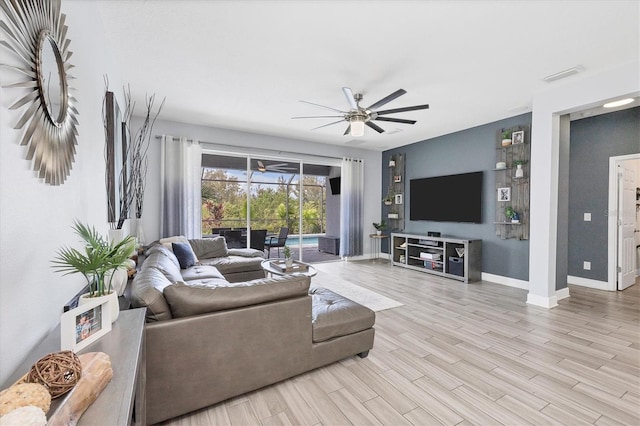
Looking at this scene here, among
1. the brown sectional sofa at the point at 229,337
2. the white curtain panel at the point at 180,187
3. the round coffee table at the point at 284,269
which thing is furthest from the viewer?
the white curtain panel at the point at 180,187

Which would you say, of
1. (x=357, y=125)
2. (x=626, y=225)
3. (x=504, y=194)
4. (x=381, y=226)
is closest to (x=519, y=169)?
(x=504, y=194)

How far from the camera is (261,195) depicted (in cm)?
599

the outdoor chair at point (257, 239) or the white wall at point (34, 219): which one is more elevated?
the white wall at point (34, 219)

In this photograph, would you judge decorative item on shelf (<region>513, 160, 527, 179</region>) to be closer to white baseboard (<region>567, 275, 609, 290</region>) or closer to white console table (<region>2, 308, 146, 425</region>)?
white baseboard (<region>567, 275, 609, 290</region>)

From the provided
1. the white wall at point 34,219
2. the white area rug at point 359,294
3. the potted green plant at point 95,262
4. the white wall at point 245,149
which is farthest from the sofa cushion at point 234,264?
the potted green plant at point 95,262

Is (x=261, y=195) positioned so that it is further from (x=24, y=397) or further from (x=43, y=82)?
(x=24, y=397)

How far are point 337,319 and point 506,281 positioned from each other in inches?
151

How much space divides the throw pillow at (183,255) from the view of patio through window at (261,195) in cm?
143

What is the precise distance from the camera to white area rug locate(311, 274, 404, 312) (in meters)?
3.70

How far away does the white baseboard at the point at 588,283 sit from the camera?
4406 mm

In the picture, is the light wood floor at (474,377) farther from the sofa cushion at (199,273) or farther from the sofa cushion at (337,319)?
the sofa cushion at (199,273)

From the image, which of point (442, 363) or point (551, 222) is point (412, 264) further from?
point (442, 363)

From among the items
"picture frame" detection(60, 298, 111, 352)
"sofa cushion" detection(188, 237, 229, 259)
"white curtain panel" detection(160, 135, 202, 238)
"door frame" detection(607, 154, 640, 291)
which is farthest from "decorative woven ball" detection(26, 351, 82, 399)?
"door frame" detection(607, 154, 640, 291)

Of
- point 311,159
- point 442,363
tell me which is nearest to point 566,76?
point 442,363
